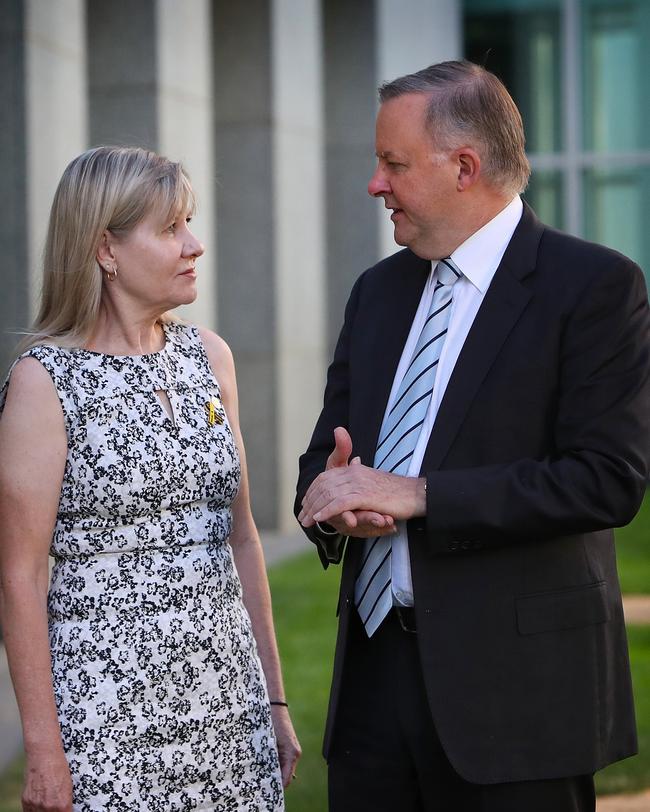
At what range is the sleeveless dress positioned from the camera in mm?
2834

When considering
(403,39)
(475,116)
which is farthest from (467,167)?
(403,39)

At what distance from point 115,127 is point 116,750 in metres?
7.20

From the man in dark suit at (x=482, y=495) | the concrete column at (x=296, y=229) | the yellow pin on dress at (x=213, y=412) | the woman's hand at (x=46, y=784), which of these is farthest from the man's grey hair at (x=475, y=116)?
the concrete column at (x=296, y=229)

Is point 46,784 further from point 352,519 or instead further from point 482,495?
point 482,495

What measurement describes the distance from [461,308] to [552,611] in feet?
2.27

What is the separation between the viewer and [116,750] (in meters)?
2.83

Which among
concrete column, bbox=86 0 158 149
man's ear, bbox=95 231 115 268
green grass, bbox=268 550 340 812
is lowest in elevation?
green grass, bbox=268 550 340 812

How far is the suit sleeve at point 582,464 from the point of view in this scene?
2.63 metres

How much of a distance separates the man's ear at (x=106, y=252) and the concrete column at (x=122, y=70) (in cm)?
647

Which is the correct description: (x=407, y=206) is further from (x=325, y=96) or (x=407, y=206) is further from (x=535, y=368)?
(x=325, y=96)

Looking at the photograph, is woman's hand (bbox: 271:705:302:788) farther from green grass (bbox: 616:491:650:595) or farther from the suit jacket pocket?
green grass (bbox: 616:491:650:595)

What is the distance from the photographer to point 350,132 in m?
14.5

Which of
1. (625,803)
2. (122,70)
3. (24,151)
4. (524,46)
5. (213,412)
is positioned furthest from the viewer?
(524,46)

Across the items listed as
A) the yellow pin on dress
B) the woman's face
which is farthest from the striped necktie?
the woman's face
